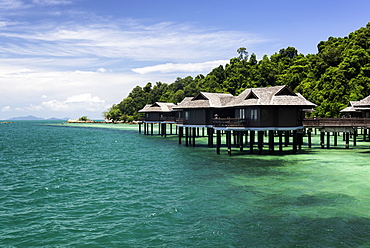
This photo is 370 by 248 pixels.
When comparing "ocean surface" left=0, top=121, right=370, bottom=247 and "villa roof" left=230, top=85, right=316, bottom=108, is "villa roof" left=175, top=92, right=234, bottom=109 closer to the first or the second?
"villa roof" left=230, top=85, right=316, bottom=108

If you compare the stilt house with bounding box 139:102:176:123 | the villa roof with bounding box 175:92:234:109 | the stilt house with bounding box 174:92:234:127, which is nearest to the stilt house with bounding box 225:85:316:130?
the stilt house with bounding box 174:92:234:127

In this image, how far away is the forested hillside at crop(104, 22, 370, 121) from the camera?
79500 millimetres

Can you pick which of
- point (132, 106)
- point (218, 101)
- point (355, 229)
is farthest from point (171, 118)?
point (132, 106)

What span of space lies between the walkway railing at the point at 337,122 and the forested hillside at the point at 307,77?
33.5 meters

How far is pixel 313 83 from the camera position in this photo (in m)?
94.6

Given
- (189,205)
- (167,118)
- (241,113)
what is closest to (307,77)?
(167,118)

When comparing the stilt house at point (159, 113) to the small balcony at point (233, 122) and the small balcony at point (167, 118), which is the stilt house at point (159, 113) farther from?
the small balcony at point (233, 122)

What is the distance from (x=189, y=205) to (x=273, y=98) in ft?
77.3

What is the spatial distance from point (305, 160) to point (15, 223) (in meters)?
27.6

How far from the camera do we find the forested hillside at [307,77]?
7950 cm

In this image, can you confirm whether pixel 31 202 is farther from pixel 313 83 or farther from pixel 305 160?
pixel 313 83

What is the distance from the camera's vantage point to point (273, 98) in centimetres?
3906

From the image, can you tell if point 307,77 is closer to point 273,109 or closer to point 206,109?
point 206,109

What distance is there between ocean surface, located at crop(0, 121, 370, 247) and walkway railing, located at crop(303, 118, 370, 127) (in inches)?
419
